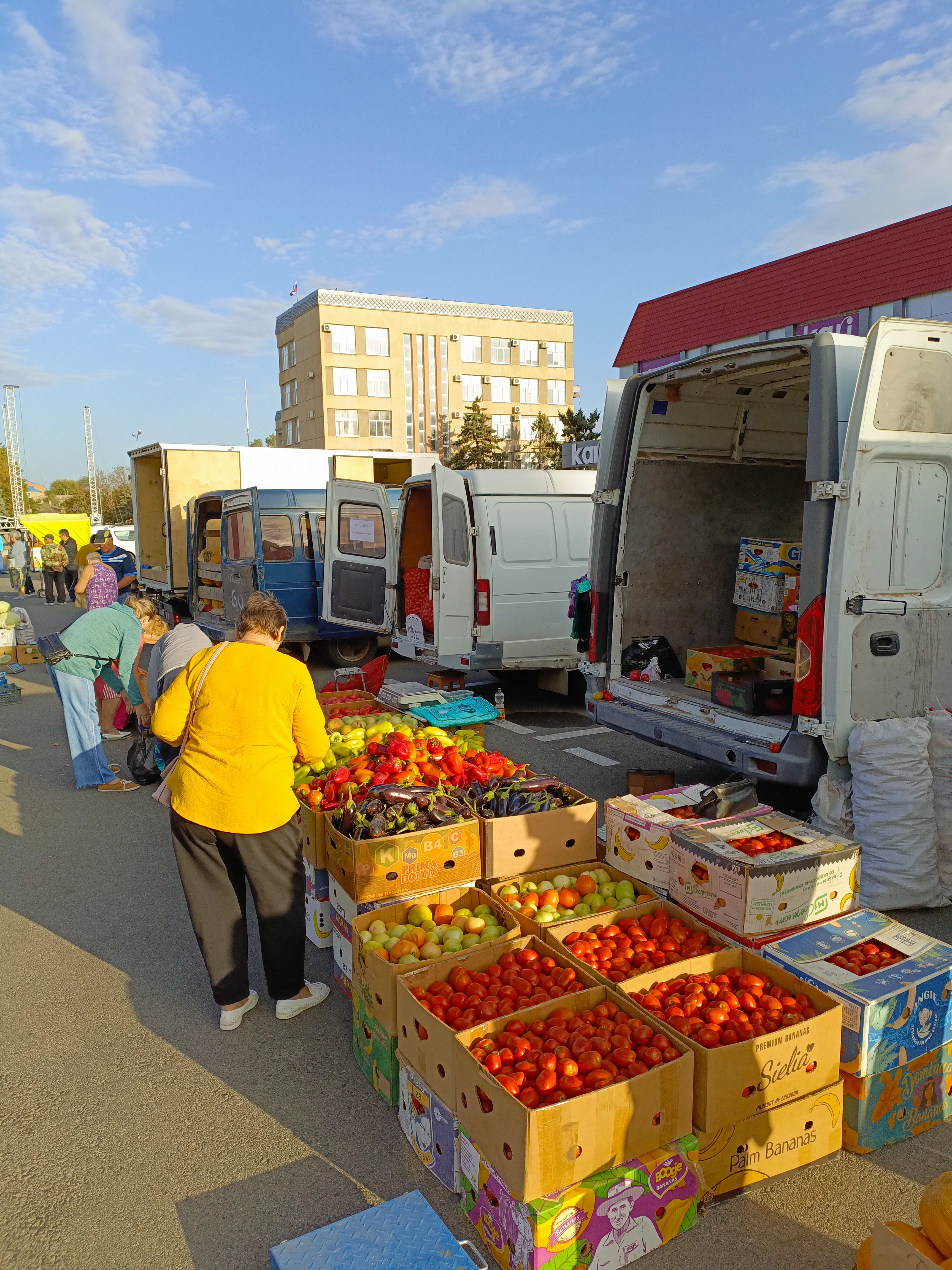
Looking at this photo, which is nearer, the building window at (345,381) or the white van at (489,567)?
the white van at (489,567)

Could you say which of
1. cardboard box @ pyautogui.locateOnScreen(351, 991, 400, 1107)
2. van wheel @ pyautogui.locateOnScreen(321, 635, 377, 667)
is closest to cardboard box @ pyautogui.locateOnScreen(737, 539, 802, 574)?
cardboard box @ pyautogui.locateOnScreen(351, 991, 400, 1107)

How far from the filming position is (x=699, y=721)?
5785mm

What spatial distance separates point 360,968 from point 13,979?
207cm

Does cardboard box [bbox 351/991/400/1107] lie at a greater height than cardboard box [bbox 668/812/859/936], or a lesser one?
lesser

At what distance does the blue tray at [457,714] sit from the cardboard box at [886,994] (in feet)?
10.2

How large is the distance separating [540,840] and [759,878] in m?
1.12

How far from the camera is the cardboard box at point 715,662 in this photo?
623 centimetres

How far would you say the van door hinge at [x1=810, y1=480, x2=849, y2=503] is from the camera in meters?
4.57

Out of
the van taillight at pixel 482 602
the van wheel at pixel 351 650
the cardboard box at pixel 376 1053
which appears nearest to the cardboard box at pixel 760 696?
the cardboard box at pixel 376 1053

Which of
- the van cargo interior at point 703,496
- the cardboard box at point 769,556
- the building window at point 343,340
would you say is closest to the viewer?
the van cargo interior at point 703,496

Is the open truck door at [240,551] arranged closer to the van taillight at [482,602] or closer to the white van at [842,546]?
the van taillight at [482,602]

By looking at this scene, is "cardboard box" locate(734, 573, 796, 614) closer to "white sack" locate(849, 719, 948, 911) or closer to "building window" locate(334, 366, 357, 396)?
"white sack" locate(849, 719, 948, 911)

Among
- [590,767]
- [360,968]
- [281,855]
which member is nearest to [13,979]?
[281,855]

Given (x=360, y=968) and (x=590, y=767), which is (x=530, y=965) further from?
(x=590, y=767)
